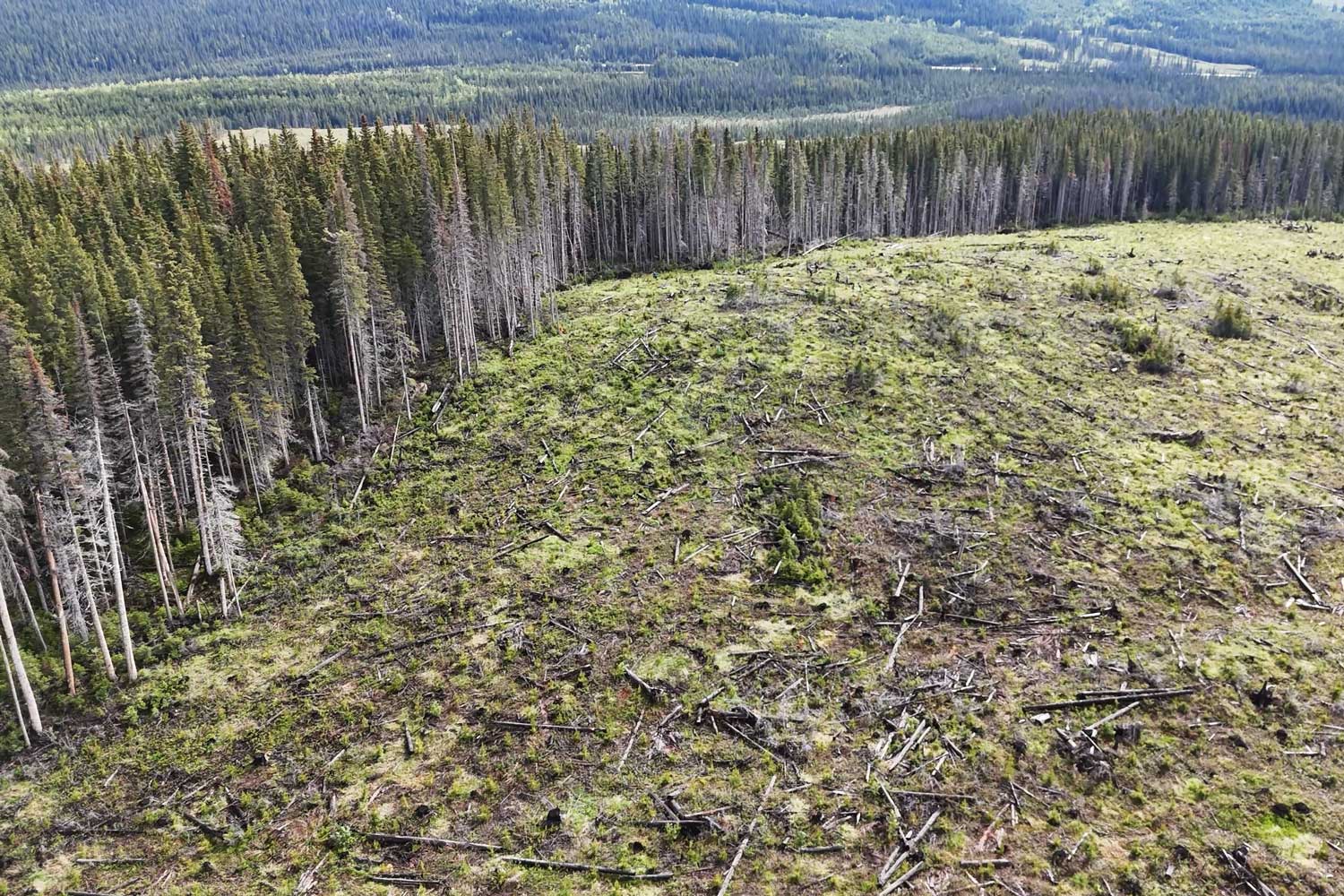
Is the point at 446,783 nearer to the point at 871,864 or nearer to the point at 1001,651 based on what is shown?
the point at 871,864

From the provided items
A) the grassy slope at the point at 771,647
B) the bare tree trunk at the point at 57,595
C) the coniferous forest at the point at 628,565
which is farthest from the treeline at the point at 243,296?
the grassy slope at the point at 771,647

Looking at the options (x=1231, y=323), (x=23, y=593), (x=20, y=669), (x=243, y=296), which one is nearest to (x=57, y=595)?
(x=20, y=669)

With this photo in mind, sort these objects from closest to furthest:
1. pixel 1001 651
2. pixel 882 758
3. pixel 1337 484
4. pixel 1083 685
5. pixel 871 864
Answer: pixel 871 864
pixel 882 758
pixel 1083 685
pixel 1001 651
pixel 1337 484

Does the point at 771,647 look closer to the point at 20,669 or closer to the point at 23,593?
the point at 20,669

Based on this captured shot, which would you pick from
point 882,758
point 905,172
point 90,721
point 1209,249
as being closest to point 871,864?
point 882,758

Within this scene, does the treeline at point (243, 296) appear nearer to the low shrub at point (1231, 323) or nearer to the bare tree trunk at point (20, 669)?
the bare tree trunk at point (20, 669)

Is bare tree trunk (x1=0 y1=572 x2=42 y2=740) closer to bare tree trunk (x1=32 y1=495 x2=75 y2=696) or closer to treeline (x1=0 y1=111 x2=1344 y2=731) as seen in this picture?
treeline (x1=0 y1=111 x2=1344 y2=731)
